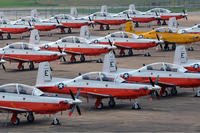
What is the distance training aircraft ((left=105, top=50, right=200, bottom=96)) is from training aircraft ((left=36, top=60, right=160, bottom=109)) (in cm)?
306

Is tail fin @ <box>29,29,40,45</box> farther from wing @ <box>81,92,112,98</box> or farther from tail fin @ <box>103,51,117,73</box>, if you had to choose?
wing @ <box>81,92,112,98</box>

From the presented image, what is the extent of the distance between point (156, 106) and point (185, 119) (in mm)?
4626

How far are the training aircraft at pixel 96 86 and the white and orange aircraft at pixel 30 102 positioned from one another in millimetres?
3977

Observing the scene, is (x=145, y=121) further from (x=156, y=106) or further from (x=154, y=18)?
(x=154, y=18)

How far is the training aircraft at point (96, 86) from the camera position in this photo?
162 feet

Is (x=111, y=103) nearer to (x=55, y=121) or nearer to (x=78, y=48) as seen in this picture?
(x=55, y=121)

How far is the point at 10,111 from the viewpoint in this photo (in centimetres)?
4562

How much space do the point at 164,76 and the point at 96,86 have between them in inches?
230

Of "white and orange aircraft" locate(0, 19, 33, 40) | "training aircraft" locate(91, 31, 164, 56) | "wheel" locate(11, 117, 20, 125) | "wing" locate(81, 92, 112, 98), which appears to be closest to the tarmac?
"wheel" locate(11, 117, 20, 125)

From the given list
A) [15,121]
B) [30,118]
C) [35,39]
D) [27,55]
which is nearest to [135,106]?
[30,118]

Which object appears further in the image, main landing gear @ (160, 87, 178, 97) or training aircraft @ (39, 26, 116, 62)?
training aircraft @ (39, 26, 116, 62)

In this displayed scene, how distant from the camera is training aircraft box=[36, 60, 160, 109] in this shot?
49500 mm

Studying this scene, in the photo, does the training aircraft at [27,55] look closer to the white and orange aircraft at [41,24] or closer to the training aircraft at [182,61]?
the training aircraft at [182,61]

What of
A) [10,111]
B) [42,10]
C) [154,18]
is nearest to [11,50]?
[10,111]
